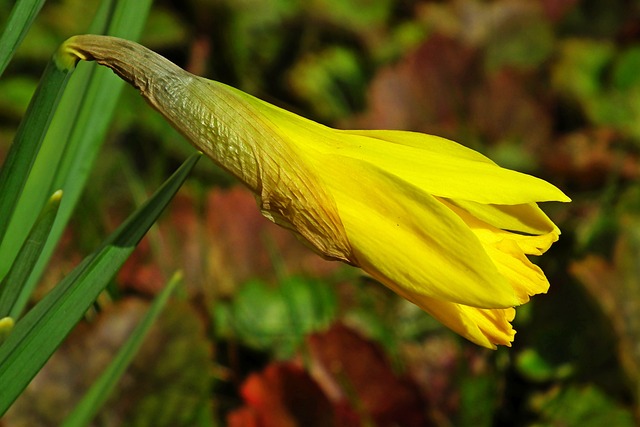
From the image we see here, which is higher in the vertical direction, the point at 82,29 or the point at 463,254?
the point at 463,254

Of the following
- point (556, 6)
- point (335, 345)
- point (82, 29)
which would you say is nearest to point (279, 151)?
point (335, 345)

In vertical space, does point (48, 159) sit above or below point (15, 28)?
below

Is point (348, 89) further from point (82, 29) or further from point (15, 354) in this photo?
point (15, 354)

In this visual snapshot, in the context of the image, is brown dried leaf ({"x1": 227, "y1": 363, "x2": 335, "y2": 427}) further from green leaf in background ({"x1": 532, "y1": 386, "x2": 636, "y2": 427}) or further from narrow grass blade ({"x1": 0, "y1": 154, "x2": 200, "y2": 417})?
narrow grass blade ({"x1": 0, "y1": 154, "x2": 200, "y2": 417})

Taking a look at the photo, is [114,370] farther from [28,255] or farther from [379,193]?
[379,193]

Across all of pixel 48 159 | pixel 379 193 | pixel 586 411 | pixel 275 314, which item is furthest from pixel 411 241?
pixel 275 314

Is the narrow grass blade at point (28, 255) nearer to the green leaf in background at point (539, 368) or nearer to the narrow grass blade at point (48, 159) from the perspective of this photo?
the narrow grass blade at point (48, 159)
